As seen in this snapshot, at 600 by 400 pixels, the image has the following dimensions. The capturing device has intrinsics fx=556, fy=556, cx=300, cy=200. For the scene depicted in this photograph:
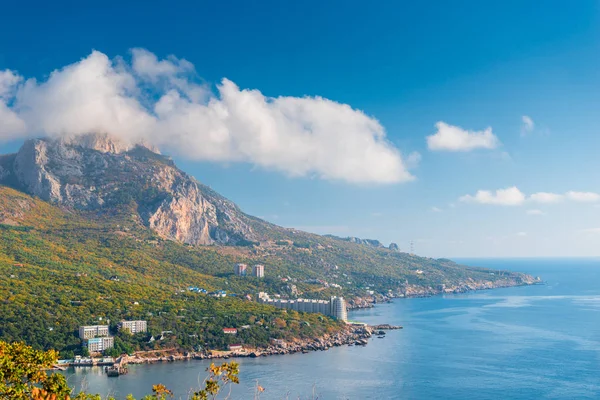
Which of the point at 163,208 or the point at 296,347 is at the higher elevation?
the point at 163,208

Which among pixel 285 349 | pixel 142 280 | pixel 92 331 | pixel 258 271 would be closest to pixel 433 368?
pixel 285 349

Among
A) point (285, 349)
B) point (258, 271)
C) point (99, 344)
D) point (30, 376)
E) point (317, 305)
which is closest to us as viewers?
point (30, 376)

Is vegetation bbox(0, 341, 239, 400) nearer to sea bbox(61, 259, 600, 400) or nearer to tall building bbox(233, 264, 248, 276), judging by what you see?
sea bbox(61, 259, 600, 400)

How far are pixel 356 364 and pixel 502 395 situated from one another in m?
14.0

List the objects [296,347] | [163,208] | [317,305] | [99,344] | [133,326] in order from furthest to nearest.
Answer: [163,208], [317,305], [296,347], [133,326], [99,344]

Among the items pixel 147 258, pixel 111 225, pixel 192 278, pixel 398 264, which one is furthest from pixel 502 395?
pixel 398 264

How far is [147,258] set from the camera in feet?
297

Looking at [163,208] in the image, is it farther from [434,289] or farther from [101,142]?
[434,289]

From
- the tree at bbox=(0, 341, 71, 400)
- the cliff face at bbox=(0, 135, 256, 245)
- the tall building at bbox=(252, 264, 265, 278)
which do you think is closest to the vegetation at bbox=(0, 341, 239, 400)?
the tree at bbox=(0, 341, 71, 400)

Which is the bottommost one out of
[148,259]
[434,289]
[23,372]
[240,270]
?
[434,289]

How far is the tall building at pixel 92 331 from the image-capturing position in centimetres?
A: 5022

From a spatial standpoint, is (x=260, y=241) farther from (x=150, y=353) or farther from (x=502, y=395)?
(x=502, y=395)

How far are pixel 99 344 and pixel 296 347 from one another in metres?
19.0

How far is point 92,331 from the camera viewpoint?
50812mm
